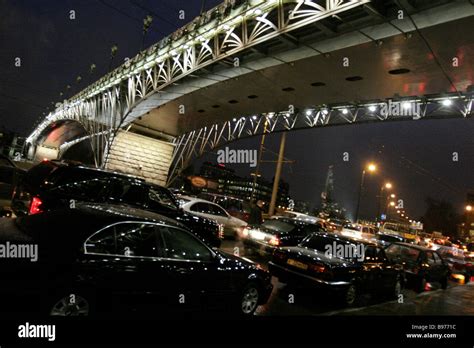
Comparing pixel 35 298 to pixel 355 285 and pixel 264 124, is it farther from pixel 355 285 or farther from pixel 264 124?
pixel 264 124

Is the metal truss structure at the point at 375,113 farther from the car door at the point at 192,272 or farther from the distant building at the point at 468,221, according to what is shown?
the distant building at the point at 468,221

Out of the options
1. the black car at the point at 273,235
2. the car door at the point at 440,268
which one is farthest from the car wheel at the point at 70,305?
the car door at the point at 440,268

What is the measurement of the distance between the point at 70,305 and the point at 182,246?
1.59m

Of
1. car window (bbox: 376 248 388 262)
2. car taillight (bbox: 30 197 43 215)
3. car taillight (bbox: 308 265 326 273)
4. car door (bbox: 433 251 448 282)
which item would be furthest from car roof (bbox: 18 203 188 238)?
car door (bbox: 433 251 448 282)

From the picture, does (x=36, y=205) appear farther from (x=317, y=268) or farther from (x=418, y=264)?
(x=418, y=264)

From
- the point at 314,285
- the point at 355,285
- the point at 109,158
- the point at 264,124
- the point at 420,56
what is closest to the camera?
the point at 314,285

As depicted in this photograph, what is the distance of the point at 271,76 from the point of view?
1475 cm

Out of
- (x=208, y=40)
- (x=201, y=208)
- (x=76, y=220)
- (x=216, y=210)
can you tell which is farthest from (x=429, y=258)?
(x=208, y=40)

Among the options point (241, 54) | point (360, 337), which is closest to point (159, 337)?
point (360, 337)

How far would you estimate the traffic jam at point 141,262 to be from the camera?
3361 millimetres

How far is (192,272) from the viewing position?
4574mm

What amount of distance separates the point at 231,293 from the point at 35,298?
2.69m

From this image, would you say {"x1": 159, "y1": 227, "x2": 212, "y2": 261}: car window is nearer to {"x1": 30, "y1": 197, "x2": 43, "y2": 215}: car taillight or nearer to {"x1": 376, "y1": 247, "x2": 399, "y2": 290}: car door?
{"x1": 30, "y1": 197, "x2": 43, "y2": 215}: car taillight

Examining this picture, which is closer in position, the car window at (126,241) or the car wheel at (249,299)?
the car window at (126,241)
